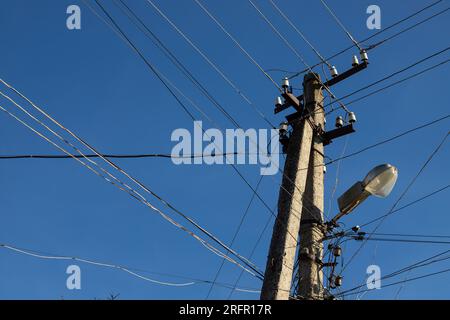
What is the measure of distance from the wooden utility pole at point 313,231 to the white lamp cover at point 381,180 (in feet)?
3.27

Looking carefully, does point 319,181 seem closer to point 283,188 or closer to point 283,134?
point 283,134

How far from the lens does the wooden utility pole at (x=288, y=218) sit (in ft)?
31.9

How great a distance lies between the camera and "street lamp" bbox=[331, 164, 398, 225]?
1220 centimetres

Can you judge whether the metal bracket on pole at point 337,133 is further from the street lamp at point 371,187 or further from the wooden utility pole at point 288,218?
the street lamp at point 371,187

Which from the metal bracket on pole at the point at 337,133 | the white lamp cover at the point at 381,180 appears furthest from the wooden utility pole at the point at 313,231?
the white lamp cover at the point at 381,180

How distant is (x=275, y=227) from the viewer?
10445 mm

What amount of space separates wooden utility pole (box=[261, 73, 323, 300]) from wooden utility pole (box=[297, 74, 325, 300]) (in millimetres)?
306

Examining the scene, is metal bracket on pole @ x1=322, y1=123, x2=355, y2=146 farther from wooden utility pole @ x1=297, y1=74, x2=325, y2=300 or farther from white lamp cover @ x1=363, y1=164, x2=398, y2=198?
white lamp cover @ x1=363, y1=164, x2=398, y2=198

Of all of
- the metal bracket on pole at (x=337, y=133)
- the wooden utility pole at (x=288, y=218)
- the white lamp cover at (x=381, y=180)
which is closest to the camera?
the wooden utility pole at (x=288, y=218)

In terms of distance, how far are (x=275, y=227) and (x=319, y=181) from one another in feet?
9.06

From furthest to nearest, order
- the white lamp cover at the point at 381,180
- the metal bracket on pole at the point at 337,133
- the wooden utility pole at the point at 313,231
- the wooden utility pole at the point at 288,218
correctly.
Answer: the metal bracket on pole at the point at 337,133, the white lamp cover at the point at 381,180, the wooden utility pole at the point at 313,231, the wooden utility pole at the point at 288,218

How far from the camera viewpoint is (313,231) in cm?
1221
